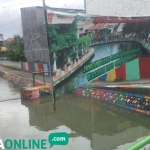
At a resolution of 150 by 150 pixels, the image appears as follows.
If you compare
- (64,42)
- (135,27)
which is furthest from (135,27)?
(64,42)

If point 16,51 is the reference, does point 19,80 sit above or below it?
below

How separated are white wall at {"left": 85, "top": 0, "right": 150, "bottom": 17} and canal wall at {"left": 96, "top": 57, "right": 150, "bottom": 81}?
2.59 metres

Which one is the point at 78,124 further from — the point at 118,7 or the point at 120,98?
the point at 118,7

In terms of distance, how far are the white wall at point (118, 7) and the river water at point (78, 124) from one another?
414 centimetres

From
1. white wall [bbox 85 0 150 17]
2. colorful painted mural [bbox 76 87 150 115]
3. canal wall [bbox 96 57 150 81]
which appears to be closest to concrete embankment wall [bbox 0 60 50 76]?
canal wall [bbox 96 57 150 81]

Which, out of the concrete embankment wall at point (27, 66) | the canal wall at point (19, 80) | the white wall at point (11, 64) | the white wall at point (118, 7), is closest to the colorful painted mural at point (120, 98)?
the white wall at point (118, 7)

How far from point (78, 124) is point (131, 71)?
6.37 meters

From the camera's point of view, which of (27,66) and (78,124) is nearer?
(78,124)

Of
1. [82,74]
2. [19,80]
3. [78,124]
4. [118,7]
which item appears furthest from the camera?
[19,80]

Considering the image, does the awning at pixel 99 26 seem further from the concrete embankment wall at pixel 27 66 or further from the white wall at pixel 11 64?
the white wall at pixel 11 64

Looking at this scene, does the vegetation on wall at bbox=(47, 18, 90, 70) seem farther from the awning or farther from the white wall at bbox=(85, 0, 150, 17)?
the white wall at bbox=(85, 0, 150, 17)

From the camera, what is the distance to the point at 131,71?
13.5 m

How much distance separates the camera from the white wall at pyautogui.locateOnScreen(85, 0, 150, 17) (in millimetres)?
10727

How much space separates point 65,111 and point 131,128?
3.20m
